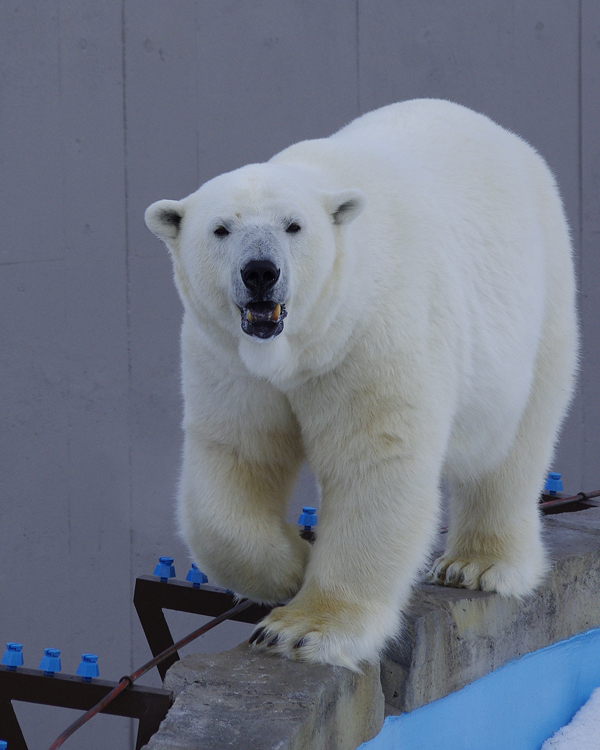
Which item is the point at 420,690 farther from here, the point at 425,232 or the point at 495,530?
the point at 425,232

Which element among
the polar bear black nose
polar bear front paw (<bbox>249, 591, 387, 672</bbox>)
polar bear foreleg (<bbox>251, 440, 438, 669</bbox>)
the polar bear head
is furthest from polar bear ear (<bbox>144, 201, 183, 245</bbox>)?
polar bear front paw (<bbox>249, 591, 387, 672</bbox>)

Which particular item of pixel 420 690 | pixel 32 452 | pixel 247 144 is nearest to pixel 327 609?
pixel 420 690

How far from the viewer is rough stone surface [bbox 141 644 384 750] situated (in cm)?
198

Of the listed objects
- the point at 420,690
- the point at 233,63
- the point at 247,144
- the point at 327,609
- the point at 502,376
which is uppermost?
the point at 233,63

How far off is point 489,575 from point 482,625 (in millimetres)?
142

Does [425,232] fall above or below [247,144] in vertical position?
below

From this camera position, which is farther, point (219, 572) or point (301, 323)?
point (219, 572)

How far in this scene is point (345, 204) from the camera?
82.0 inches

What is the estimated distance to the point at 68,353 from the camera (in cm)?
455

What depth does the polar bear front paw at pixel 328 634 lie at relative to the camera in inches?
88.8

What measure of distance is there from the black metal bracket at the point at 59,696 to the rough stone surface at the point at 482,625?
696 millimetres

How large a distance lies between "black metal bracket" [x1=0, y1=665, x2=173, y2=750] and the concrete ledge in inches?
3.7

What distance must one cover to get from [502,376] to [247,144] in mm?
2643

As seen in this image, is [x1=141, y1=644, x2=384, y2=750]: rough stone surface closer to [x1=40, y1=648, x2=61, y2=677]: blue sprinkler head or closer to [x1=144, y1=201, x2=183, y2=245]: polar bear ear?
[x1=40, y1=648, x2=61, y2=677]: blue sprinkler head
